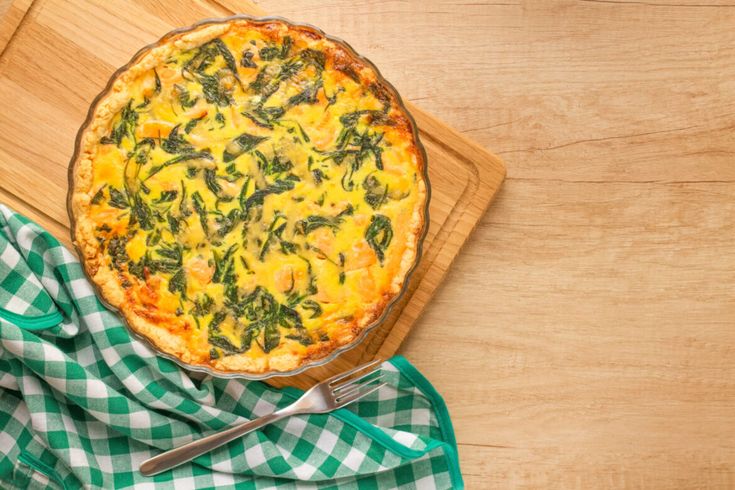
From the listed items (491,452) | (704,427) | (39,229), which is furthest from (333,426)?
(704,427)

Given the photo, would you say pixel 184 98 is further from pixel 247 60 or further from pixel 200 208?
pixel 200 208

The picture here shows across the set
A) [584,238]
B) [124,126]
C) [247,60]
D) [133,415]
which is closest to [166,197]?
[124,126]

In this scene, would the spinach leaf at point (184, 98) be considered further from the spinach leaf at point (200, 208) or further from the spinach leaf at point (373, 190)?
the spinach leaf at point (373, 190)

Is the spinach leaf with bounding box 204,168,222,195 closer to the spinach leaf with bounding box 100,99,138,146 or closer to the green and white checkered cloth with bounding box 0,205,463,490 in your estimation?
the spinach leaf with bounding box 100,99,138,146

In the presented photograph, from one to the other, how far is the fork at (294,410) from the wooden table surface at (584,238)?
0.33 m

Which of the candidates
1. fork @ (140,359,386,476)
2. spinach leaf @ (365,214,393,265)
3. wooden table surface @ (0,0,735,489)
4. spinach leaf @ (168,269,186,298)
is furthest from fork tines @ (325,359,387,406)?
spinach leaf @ (168,269,186,298)

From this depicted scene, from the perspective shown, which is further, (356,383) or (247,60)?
(356,383)

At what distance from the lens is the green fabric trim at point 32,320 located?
2812mm

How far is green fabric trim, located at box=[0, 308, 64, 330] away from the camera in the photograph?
9.23 ft

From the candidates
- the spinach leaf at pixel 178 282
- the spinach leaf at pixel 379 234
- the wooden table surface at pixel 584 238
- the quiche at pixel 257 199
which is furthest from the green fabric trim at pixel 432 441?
the spinach leaf at pixel 178 282

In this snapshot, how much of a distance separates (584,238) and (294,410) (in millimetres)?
1416

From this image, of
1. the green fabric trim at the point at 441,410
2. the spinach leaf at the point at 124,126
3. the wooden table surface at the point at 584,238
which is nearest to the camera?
the spinach leaf at the point at 124,126

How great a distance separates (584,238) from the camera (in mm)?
3240

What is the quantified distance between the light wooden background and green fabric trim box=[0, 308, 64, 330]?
4.64ft
